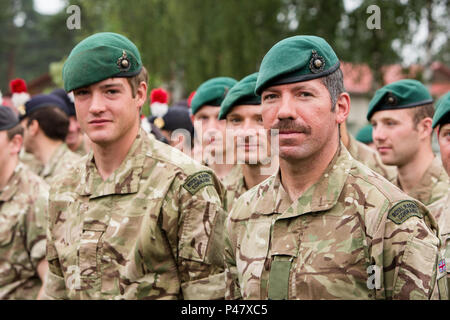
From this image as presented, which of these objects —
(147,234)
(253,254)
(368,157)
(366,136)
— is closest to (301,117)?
(253,254)

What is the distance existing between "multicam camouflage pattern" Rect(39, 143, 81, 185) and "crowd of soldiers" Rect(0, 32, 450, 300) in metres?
1.52

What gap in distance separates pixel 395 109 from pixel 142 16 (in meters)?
16.1

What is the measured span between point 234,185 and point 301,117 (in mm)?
2265

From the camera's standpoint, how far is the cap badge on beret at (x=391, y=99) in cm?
532

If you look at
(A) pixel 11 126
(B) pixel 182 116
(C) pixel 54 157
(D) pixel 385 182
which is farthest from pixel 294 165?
(C) pixel 54 157

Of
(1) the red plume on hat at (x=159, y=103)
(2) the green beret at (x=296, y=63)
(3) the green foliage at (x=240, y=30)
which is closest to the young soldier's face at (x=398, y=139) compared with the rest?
(1) the red plume on hat at (x=159, y=103)

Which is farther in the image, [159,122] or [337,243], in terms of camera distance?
[159,122]

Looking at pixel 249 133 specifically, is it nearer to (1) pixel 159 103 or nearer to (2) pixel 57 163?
(1) pixel 159 103

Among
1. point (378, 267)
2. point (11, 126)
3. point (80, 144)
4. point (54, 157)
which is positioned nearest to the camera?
point (378, 267)

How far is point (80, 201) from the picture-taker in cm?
357

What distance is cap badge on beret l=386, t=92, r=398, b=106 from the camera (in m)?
5.32

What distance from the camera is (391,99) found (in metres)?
5.33

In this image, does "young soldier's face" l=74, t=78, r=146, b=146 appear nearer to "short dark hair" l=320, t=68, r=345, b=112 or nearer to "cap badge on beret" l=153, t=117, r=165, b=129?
"short dark hair" l=320, t=68, r=345, b=112

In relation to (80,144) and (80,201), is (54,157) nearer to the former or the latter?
(80,144)
